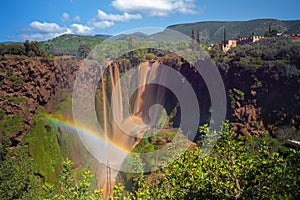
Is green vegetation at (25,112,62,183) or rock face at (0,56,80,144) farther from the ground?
rock face at (0,56,80,144)

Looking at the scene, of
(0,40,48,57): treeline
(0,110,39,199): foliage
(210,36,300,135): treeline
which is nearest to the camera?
(0,110,39,199): foliage

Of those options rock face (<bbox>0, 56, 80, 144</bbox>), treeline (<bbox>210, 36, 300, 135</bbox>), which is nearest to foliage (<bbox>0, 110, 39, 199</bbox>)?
rock face (<bbox>0, 56, 80, 144</bbox>)

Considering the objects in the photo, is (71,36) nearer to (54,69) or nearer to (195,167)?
(54,69)

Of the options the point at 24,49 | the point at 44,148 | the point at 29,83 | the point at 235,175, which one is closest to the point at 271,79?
the point at 44,148

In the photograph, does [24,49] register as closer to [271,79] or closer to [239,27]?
[271,79]

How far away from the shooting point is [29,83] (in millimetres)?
22469

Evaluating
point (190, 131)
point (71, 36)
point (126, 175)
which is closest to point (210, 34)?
point (71, 36)

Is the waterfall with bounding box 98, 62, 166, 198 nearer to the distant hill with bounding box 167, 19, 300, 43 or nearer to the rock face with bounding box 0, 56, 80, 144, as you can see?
the rock face with bounding box 0, 56, 80, 144

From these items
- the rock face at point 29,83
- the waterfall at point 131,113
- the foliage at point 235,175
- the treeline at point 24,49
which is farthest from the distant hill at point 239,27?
the foliage at point 235,175

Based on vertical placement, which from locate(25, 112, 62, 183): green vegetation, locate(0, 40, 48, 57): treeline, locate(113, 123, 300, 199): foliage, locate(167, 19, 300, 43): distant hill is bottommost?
locate(25, 112, 62, 183): green vegetation

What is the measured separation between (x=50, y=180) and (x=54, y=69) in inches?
393

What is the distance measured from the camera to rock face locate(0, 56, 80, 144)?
21.0 meters

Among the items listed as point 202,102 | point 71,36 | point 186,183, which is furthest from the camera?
point 71,36

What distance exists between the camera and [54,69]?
2502cm
